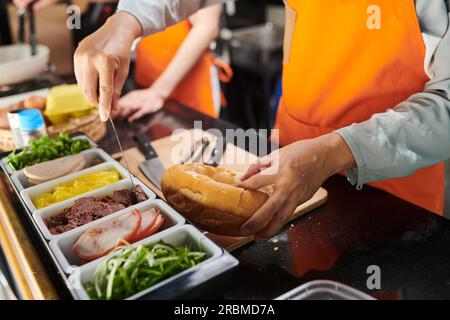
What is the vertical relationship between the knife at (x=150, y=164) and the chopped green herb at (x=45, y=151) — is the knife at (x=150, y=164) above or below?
below

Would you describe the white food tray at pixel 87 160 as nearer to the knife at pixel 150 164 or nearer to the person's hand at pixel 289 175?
the knife at pixel 150 164

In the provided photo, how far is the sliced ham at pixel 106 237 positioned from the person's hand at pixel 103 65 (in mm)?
346

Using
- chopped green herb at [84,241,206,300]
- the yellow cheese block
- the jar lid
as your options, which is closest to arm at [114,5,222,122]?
the yellow cheese block

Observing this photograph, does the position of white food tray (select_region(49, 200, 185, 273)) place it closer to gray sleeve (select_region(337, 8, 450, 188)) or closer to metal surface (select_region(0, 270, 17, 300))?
metal surface (select_region(0, 270, 17, 300))

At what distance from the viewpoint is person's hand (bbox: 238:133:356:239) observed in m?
1.15

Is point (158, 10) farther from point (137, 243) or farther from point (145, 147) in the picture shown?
point (137, 243)

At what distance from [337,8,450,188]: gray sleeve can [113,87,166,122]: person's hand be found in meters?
1.22

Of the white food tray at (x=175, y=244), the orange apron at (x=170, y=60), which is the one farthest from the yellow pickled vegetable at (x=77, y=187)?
the orange apron at (x=170, y=60)

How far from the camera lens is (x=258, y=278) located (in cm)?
112

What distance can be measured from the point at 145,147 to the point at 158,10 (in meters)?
0.53

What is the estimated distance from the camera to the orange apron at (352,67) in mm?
1443

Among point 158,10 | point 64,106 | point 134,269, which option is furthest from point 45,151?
point 134,269
